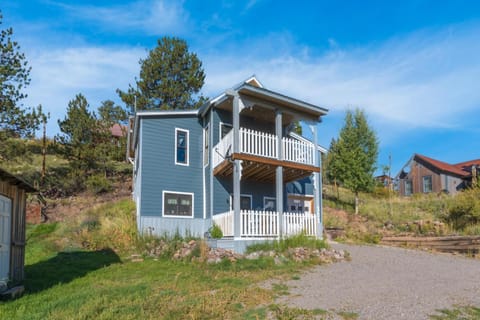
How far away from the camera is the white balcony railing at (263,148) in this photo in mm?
14812

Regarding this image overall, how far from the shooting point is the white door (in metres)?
8.71

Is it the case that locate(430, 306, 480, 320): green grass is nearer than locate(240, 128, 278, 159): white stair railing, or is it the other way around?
locate(430, 306, 480, 320): green grass

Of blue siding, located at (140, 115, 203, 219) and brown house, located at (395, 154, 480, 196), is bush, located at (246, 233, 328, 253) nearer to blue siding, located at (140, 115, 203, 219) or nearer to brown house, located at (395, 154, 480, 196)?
blue siding, located at (140, 115, 203, 219)

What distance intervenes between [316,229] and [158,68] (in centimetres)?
1847

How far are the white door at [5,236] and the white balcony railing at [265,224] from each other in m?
6.86

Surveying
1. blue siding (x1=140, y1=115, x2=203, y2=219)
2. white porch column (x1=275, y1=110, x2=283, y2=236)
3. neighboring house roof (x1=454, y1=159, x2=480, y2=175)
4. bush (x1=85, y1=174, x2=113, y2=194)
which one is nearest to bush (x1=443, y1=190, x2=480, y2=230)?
white porch column (x1=275, y1=110, x2=283, y2=236)

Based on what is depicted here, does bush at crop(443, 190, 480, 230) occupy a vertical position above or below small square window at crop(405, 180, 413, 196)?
below

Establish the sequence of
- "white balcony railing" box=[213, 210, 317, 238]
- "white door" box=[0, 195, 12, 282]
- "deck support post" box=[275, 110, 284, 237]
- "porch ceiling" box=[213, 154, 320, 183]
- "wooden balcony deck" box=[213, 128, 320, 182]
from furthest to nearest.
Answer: "wooden balcony deck" box=[213, 128, 320, 182] → "porch ceiling" box=[213, 154, 320, 183] → "deck support post" box=[275, 110, 284, 237] → "white balcony railing" box=[213, 210, 317, 238] → "white door" box=[0, 195, 12, 282]

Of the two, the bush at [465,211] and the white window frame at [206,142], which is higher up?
the white window frame at [206,142]

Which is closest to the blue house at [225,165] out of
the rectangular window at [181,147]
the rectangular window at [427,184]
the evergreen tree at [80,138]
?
the rectangular window at [181,147]

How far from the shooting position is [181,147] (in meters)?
16.9

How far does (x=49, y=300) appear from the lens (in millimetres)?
7484

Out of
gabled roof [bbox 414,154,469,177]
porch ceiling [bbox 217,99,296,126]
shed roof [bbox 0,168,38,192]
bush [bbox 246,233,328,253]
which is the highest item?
porch ceiling [bbox 217,99,296,126]

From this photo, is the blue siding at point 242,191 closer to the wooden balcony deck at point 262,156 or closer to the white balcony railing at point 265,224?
the wooden balcony deck at point 262,156
